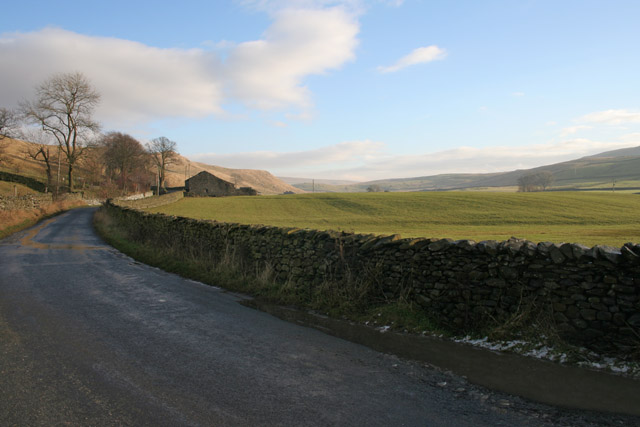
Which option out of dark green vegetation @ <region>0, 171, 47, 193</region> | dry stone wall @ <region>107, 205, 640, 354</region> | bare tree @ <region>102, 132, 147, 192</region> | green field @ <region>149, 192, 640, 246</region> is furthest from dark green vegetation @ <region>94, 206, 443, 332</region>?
bare tree @ <region>102, 132, 147, 192</region>

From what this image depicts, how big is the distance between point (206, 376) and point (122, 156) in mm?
90607

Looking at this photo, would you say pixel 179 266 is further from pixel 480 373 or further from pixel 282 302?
pixel 480 373

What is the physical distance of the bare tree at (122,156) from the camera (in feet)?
275

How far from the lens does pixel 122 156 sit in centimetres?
8319

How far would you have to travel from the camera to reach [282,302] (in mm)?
8617

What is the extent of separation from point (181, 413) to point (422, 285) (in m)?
4.77

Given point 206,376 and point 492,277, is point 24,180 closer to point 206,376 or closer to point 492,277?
point 206,376

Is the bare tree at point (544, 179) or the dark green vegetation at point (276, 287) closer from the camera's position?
the dark green vegetation at point (276, 287)

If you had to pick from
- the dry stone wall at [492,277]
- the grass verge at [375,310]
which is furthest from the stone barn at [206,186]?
the dry stone wall at [492,277]

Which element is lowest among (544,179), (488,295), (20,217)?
(488,295)

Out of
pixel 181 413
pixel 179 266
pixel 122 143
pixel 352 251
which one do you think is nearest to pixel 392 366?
pixel 181 413

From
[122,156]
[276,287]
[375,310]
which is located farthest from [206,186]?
[375,310]

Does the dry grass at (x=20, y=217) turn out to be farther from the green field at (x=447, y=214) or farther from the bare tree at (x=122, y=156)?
the bare tree at (x=122, y=156)

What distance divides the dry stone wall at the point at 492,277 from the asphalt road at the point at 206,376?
1.81 meters
